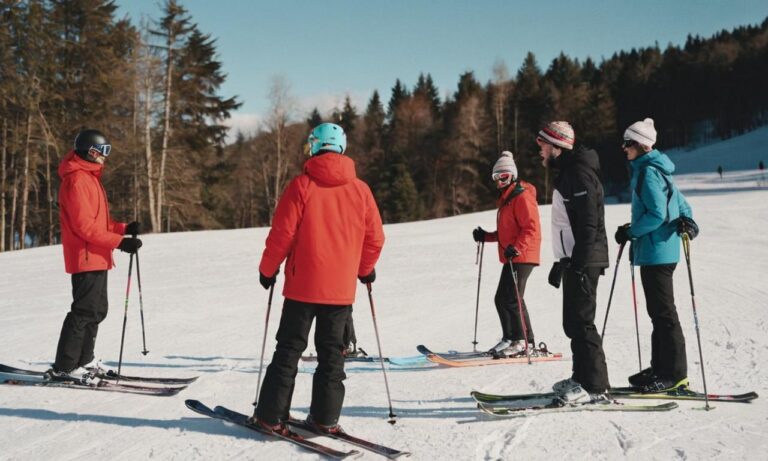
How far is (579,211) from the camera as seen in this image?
3.95 meters

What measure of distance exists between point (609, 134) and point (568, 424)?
51851mm

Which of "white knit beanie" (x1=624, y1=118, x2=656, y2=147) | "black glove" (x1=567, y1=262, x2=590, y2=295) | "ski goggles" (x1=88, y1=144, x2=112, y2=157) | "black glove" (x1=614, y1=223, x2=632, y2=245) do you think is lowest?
"black glove" (x1=567, y1=262, x2=590, y2=295)

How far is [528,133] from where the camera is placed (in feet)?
157

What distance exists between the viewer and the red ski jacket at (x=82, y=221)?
4.57m

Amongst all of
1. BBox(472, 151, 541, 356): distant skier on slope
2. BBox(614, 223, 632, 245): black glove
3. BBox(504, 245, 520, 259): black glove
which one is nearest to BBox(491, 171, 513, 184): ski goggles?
BBox(472, 151, 541, 356): distant skier on slope

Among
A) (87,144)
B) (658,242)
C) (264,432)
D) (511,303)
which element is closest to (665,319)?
(658,242)

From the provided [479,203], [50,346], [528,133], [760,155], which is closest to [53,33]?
[50,346]

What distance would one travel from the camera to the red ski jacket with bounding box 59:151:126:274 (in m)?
4.57

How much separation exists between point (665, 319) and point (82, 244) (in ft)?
16.0

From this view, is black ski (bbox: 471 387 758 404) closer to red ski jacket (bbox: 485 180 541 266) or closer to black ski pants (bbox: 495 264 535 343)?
black ski pants (bbox: 495 264 535 343)

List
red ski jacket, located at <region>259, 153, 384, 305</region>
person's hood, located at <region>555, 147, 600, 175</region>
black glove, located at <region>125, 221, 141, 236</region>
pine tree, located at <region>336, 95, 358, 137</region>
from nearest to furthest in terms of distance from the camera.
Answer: red ski jacket, located at <region>259, 153, 384, 305</region>
person's hood, located at <region>555, 147, 600, 175</region>
black glove, located at <region>125, 221, 141, 236</region>
pine tree, located at <region>336, 95, 358, 137</region>

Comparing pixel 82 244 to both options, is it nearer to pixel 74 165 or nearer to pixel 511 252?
pixel 74 165

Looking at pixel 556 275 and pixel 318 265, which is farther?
pixel 556 275

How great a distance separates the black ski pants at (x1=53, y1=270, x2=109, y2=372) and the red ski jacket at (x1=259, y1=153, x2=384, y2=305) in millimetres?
2148
